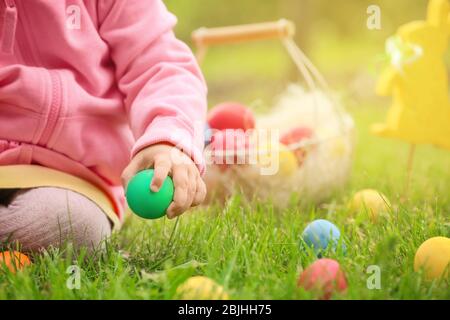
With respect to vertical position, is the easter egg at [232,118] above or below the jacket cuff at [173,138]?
above

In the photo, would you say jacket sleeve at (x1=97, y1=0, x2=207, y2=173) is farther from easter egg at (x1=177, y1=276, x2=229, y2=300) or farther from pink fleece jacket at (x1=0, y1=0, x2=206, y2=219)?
easter egg at (x1=177, y1=276, x2=229, y2=300)

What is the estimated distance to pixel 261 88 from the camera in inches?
196

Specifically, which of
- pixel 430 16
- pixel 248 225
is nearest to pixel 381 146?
pixel 430 16

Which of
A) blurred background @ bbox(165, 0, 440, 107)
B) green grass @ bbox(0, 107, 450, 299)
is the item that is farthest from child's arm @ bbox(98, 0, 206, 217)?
blurred background @ bbox(165, 0, 440, 107)

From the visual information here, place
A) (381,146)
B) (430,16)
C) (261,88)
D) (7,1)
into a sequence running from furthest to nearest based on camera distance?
(261,88), (381,146), (430,16), (7,1)

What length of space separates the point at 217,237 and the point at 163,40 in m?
0.37

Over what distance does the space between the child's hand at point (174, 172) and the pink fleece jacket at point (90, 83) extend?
5 centimetres

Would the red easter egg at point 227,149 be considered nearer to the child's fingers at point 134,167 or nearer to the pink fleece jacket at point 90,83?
the pink fleece jacket at point 90,83

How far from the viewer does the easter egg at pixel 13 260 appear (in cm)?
98

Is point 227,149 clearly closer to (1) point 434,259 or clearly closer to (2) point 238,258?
(2) point 238,258

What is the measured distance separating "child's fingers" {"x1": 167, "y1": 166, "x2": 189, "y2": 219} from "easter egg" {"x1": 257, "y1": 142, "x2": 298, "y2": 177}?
53 centimetres

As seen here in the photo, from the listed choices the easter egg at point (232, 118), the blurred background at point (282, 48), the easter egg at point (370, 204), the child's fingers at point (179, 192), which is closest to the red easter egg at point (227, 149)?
the easter egg at point (232, 118)

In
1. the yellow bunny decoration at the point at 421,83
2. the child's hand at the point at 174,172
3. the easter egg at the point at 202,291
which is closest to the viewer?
the easter egg at the point at 202,291

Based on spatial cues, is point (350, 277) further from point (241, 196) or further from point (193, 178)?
point (241, 196)
